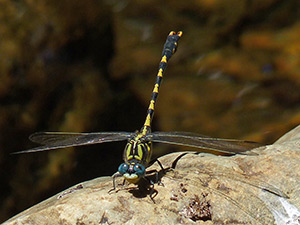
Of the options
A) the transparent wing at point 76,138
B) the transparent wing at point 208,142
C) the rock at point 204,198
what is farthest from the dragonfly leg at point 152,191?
the transparent wing at point 76,138

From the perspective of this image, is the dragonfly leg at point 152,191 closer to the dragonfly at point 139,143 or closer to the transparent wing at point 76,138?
the dragonfly at point 139,143

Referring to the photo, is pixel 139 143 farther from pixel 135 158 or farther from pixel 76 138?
pixel 76 138

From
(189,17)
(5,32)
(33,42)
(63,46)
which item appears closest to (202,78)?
(189,17)

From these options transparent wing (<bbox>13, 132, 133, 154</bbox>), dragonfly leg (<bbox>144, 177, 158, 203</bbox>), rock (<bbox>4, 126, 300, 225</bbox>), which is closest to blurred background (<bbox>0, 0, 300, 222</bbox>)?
transparent wing (<bbox>13, 132, 133, 154</bbox>)

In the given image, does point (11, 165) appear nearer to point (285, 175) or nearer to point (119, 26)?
point (119, 26)

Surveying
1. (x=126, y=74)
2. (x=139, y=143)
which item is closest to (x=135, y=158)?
(x=139, y=143)

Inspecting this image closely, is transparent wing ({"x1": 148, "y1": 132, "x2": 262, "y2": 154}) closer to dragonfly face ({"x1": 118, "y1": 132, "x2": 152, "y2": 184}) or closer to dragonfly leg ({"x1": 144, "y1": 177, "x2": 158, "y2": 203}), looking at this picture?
dragonfly face ({"x1": 118, "y1": 132, "x2": 152, "y2": 184})

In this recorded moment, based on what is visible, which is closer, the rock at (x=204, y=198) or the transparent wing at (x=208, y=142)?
the rock at (x=204, y=198)
